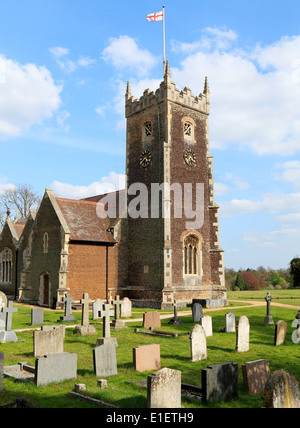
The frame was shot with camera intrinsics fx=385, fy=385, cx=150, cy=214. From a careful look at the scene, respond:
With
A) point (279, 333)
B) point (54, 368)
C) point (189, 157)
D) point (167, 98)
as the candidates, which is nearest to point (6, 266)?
point (189, 157)

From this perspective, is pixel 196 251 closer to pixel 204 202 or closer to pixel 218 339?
pixel 204 202

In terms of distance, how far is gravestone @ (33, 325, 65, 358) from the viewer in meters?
11.1

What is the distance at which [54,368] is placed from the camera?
8.75 metres

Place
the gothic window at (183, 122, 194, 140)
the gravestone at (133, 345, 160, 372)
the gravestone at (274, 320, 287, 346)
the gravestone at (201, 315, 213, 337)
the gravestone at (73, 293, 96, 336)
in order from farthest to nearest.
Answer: the gothic window at (183, 122, 194, 140) → the gravestone at (73, 293, 96, 336) → the gravestone at (201, 315, 213, 337) → the gravestone at (274, 320, 287, 346) → the gravestone at (133, 345, 160, 372)

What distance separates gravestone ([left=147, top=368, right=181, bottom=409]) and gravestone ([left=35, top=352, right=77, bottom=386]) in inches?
120

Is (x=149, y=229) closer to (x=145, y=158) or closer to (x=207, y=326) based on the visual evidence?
(x=145, y=158)

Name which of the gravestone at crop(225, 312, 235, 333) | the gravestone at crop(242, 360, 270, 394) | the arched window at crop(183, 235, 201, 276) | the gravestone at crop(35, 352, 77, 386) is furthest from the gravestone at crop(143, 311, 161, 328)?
the arched window at crop(183, 235, 201, 276)

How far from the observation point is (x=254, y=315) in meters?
21.9

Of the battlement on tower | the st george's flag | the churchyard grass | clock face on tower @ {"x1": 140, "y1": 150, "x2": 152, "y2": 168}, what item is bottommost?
the churchyard grass

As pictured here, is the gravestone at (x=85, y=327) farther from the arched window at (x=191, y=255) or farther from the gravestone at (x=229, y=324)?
the arched window at (x=191, y=255)

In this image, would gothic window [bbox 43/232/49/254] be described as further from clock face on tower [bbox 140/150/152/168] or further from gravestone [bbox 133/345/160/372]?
gravestone [bbox 133/345/160/372]

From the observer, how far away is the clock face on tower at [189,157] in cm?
2875

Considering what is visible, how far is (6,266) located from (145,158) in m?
18.5

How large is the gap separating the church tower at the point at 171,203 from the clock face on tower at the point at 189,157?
37 mm
